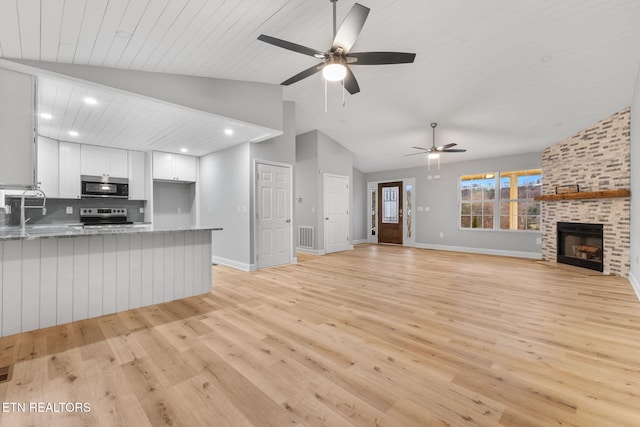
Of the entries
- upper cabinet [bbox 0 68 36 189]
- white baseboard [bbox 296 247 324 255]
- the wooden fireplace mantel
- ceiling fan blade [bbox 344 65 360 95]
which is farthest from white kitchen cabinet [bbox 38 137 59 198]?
the wooden fireplace mantel

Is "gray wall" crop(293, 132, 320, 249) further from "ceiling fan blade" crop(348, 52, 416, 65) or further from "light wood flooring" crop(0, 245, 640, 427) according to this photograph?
"ceiling fan blade" crop(348, 52, 416, 65)

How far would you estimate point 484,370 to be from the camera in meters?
1.96

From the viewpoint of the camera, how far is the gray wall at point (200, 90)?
9.46ft

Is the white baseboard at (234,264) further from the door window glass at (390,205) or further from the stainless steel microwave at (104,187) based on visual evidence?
the door window glass at (390,205)

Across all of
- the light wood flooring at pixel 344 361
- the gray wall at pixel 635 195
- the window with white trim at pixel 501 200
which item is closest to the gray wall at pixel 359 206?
the window with white trim at pixel 501 200

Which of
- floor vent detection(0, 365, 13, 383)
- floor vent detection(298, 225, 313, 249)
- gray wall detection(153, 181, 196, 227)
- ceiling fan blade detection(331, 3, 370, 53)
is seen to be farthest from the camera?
floor vent detection(298, 225, 313, 249)

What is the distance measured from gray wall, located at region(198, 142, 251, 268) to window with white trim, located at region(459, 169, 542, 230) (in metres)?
5.97

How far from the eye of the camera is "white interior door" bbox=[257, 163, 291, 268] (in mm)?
5386

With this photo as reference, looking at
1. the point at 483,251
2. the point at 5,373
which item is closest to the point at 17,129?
the point at 5,373

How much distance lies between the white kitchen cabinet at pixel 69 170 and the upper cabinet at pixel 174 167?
4.05 feet

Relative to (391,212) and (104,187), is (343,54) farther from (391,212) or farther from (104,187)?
(391,212)

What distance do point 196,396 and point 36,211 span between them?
5.69 m

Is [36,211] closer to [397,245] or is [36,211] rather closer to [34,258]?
[34,258]

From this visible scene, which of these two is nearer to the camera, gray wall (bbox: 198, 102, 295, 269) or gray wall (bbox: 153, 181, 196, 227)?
gray wall (bbox: 198, 102, 295, 269)
